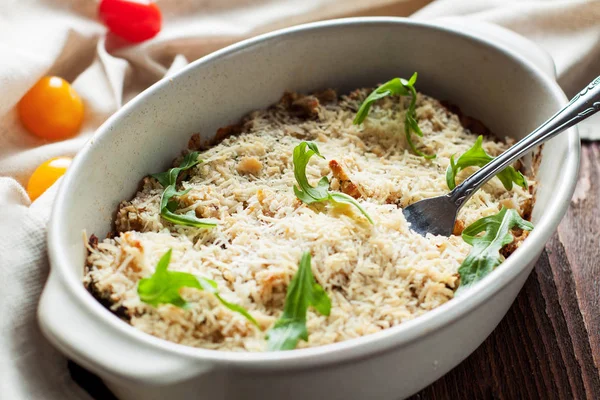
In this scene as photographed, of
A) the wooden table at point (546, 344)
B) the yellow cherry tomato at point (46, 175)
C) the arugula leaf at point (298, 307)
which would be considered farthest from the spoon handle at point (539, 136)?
the yellow cherry tomato at point (46, 175)

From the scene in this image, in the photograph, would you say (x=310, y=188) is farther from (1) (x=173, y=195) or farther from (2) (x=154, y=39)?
(2) (x=154, y=39)

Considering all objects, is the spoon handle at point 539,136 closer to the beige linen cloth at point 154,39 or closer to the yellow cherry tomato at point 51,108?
the beige linen cloth at point 154,39

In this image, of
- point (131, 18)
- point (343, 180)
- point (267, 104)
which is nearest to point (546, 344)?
point (343, 180)

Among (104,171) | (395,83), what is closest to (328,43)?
(395,83)

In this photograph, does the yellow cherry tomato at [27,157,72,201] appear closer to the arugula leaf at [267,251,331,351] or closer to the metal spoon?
the arugula leaf at [267,251,331,351]

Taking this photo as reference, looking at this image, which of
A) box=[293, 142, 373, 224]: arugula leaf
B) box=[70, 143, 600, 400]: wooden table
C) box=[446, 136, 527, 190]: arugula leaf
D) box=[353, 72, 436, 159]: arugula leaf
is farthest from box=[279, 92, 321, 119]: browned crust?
box=[70, 143, 600, 400]: wooden table
